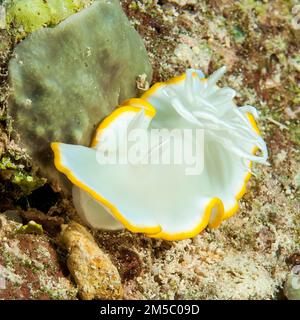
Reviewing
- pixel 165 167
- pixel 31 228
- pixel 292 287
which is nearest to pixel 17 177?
pixel 31 228

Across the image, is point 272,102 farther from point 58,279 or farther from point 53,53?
point 58,279

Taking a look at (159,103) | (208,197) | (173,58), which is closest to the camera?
(208,197)

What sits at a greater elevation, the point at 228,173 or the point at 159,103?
the point at 159,103

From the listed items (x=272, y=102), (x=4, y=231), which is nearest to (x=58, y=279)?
(x=4, y=231)

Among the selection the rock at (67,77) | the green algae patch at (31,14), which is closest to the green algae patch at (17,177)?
the rock at (67,77)

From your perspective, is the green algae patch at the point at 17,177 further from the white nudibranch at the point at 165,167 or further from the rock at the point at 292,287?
the rock at the point at 292,287

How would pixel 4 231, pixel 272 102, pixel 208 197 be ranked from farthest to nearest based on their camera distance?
1. pixel 272 102
2. pixel 208 197
3. pixel 4 231
